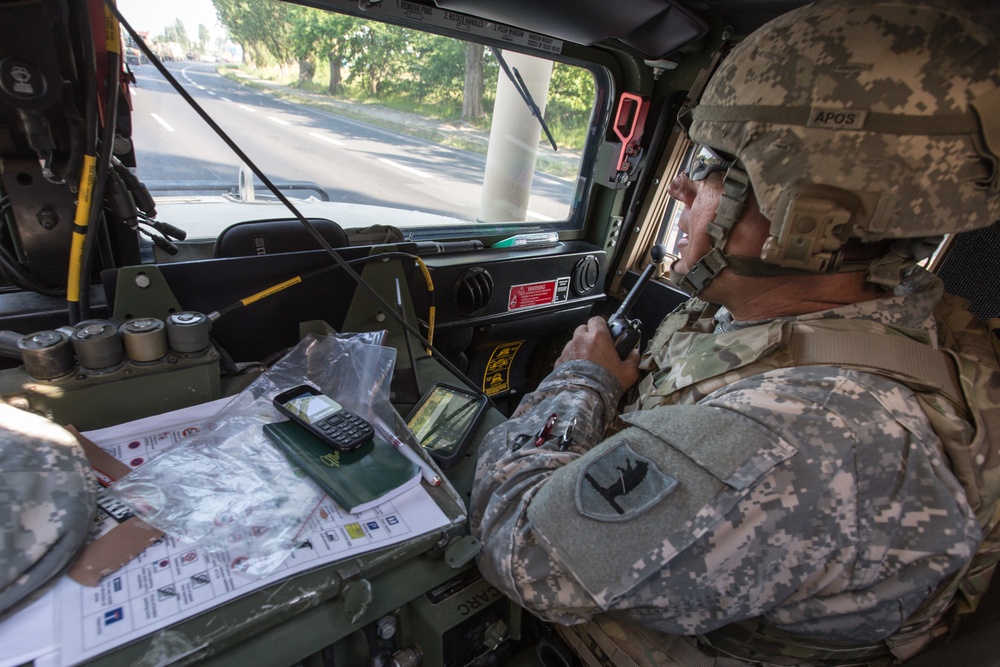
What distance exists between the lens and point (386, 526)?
0.83 m

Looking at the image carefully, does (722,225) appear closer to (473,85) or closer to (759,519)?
(759,519)

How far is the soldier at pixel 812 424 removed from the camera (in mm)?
737

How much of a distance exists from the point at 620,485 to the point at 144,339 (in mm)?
843

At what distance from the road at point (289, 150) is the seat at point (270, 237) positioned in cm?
29

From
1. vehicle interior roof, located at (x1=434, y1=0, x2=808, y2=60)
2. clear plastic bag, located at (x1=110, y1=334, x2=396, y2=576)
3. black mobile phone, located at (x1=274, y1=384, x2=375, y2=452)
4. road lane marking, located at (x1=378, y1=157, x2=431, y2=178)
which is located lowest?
clear plastic bag, located at (x1=110, y1=334, x2=396, y2=576)

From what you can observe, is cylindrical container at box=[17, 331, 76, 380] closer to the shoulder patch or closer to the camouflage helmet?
the shoulder patch

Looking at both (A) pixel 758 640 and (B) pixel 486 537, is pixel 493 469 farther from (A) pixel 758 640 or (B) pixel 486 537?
(A) pixel 758 640

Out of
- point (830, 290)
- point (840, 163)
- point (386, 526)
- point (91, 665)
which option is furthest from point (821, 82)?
point (91, 665)

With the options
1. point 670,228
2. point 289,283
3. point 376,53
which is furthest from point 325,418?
point 670,228

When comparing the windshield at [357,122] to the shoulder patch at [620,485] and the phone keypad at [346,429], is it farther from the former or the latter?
the shoulder patch at [620,485]

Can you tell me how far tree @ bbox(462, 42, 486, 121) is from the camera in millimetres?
1819

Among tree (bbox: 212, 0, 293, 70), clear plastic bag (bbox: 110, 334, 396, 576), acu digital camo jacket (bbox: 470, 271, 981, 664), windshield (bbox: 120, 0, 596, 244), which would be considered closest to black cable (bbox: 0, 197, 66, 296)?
windshield (bbox: 120, 0, 596, 244)

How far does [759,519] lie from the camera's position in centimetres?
73

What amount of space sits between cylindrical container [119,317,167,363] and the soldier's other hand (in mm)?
831
